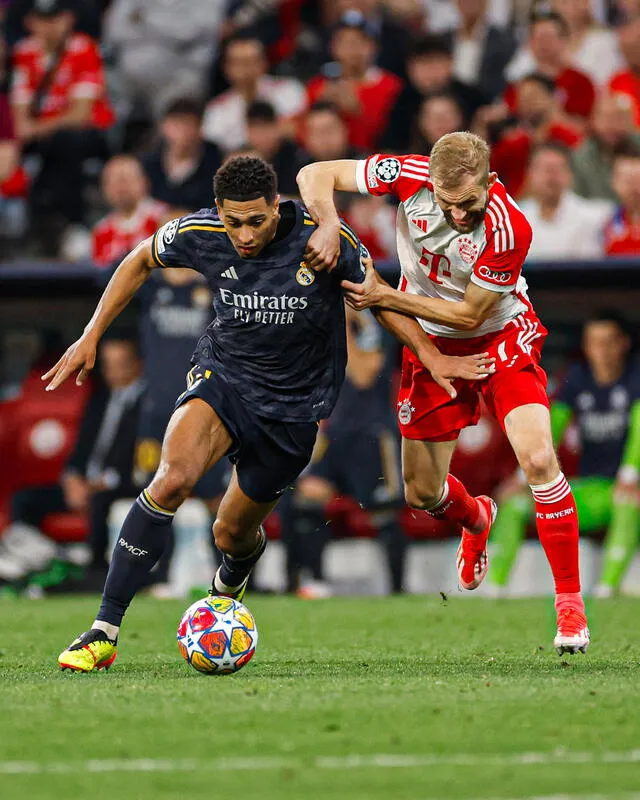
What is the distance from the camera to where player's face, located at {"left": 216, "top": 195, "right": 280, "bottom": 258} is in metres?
6.70

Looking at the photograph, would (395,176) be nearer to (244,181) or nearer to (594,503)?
(244,181)

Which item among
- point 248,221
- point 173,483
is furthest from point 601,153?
point 173,483

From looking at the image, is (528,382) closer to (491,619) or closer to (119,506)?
(491,619)

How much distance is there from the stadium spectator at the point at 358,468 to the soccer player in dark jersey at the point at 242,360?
4.79 m

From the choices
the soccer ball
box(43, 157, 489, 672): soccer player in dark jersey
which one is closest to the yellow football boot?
box(43, 157, 489, 672): soccer player in dark jersey

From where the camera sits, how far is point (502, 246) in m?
7.04

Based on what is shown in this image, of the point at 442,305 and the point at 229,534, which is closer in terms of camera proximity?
the point at 442,305

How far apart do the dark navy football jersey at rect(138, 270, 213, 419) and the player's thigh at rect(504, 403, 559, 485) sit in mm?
6111

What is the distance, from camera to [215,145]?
44.8 ft

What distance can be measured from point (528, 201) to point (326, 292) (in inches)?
238

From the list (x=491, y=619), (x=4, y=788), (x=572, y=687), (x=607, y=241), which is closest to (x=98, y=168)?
(x=607, y=241)

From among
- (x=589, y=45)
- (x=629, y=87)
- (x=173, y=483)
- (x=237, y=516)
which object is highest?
(x=589, y=45)

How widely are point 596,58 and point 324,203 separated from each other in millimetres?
7934

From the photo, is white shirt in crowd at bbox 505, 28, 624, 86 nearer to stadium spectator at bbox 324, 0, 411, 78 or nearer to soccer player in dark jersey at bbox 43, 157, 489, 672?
stadium spectator at bbox 324, 0, 411, 78
